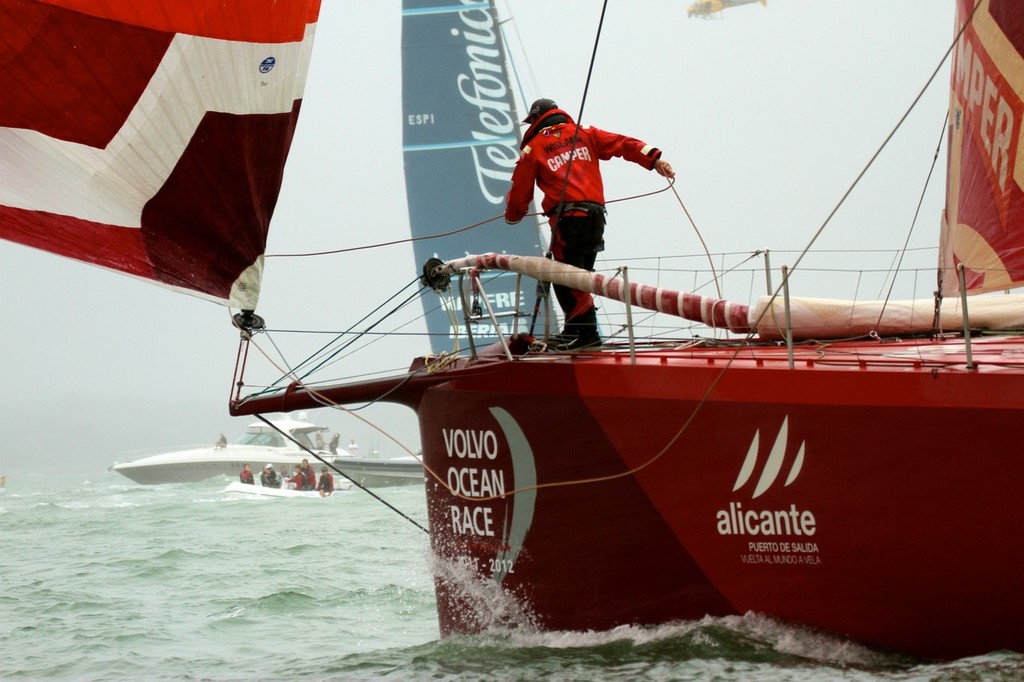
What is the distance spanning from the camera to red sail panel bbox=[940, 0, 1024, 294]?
563 centimetres

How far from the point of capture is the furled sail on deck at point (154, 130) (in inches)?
161

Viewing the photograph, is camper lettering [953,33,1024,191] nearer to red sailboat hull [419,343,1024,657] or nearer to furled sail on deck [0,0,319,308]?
red sailboat hull [419,343,1024,657]

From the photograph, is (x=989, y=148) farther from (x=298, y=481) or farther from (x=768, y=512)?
(x=298, y=481)

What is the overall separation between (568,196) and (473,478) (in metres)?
1.15

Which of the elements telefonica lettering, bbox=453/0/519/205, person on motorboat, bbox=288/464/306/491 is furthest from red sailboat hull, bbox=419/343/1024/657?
person on motorboat, bbox=288/464/306/491

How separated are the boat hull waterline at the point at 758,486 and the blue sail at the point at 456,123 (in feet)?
37.5

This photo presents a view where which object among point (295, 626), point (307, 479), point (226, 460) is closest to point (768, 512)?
point (295, 626)

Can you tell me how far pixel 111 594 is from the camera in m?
7.38

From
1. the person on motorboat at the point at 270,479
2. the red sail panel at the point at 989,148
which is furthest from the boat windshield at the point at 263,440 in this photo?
the red sail panel at the point at 989,148

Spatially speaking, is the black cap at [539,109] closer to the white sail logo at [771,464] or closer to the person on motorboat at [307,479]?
the white sail logo at [771,464]

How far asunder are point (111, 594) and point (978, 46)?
5.75m

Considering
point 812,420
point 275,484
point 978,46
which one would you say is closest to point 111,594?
point 812,420

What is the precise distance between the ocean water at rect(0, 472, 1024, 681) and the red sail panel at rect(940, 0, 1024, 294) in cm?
271

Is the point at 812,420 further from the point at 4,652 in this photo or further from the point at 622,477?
the point at 4,652
